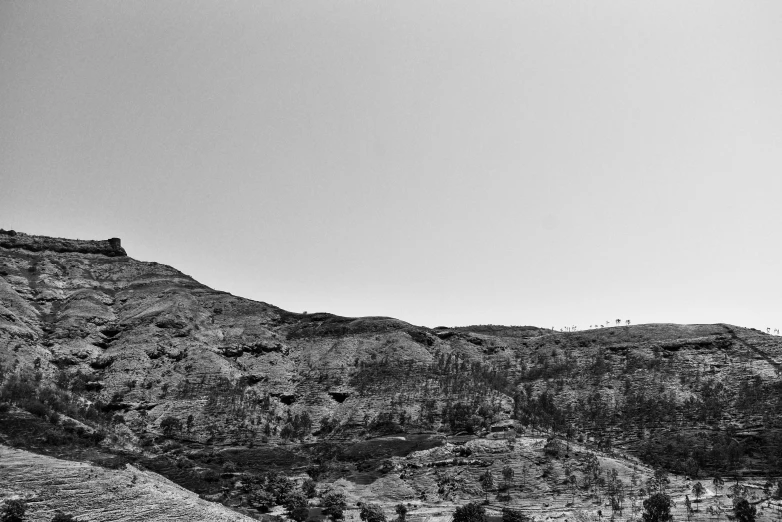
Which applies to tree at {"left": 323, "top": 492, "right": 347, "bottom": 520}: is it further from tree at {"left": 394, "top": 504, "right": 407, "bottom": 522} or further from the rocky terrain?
tree at {"left": 394, "top": 504, "right": 407, "bottom": 522}

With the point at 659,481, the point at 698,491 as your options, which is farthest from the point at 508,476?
the point at 698,491

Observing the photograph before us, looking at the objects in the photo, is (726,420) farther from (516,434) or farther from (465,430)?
(465,430)

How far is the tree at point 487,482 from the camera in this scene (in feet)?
209

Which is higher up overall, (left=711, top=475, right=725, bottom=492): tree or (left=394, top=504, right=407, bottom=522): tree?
(left=711, top=475, right=725, bottom=492): tree

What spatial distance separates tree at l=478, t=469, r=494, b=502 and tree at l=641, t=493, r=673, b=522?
17.0 m

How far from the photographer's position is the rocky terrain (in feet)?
217

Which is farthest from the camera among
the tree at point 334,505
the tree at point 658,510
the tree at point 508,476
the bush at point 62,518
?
the tree at point 508,476

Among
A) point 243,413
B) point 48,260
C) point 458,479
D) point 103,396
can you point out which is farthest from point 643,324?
point 48,260

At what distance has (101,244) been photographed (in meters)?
167

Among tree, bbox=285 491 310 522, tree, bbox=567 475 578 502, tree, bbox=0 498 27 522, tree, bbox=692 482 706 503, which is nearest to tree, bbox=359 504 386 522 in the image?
tree, bbox=285 491 310 522

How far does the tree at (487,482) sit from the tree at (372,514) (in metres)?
13.1

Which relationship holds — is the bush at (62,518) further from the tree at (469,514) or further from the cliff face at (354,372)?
the cliff face at (354,372)

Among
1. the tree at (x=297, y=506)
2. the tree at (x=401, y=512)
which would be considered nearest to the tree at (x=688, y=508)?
the tree at (x=401, y=512)

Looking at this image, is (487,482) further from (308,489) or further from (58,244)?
(58,244)
